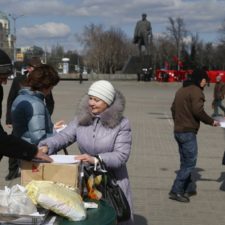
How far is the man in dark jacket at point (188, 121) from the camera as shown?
7.06 meters

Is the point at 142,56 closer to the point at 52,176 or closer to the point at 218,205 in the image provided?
the point at 218,205

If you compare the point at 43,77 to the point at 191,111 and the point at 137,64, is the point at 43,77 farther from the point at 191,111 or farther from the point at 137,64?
the point at 137,64

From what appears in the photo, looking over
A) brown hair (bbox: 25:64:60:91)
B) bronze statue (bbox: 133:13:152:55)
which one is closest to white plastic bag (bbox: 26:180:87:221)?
brown hair (bbox: 25:64:60:91)

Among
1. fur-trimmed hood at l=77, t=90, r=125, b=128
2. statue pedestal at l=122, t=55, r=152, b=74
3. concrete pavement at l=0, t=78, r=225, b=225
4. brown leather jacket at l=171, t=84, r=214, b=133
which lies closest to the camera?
fur-trimmed hood at l=77, t=90, r=125, b=128

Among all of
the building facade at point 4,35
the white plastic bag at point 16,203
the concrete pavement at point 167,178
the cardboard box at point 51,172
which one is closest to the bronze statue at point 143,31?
the concrete pavement at point 167,178

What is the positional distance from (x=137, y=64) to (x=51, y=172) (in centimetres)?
4770

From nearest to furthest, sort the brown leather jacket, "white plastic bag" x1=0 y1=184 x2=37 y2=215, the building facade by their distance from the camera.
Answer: "white plastic bag" x1=0 y1=184 x2=37 y2=215
the brown leather jacket
the building facade

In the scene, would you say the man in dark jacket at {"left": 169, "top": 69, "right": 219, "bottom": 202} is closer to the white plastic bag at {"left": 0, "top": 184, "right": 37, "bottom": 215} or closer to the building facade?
the white plastic bag at {"left": 0, "top": 184, "right": 37, "bottom": 215}

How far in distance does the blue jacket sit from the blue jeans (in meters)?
2.40

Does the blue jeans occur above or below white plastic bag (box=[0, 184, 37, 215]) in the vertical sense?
below

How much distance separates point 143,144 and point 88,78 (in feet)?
186

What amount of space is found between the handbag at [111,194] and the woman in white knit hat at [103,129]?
0.15 meters

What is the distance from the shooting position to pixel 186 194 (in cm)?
749

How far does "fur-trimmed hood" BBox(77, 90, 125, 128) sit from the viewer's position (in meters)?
3.96
